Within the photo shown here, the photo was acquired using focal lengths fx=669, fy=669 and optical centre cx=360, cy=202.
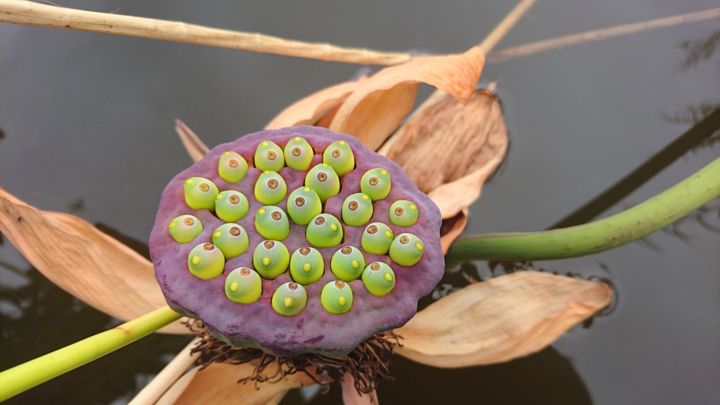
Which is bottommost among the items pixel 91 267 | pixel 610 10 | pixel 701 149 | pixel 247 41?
pixel 91 267

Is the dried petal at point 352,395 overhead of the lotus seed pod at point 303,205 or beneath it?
beneath

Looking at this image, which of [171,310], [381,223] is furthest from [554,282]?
[171,310]

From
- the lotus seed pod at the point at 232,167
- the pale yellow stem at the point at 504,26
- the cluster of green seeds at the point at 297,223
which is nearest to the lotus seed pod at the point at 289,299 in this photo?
the cluster of green seeds at the point at 297,223

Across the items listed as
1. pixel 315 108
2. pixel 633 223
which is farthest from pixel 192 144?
pixel 633 223

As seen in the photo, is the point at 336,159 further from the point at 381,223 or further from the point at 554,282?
the point at 554,282

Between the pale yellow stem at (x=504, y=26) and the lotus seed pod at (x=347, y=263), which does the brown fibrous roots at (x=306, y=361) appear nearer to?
the lotus seed pod at (x=347, y=263)

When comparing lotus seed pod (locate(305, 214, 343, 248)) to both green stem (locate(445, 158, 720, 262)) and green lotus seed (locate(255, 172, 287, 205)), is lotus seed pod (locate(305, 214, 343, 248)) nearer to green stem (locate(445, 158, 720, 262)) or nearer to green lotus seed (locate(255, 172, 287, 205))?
green lotus seed (locate(255, 172, 287, 205))

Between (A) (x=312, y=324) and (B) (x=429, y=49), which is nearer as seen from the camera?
(A) (x=312, y=324)
